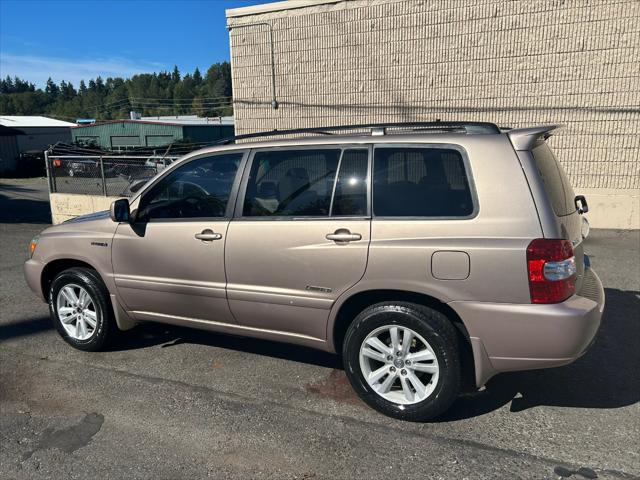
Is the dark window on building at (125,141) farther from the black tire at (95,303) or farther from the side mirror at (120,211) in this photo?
the side mirror at (120,211)

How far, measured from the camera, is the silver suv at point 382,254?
3.17 metres

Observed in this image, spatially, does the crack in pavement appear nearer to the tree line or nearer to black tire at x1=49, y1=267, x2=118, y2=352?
black tire at x1=49, y1=267, x2=118, y2=352

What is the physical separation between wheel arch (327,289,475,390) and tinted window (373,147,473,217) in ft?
1.73

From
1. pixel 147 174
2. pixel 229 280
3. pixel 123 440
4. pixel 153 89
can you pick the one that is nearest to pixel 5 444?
pixel 123 440

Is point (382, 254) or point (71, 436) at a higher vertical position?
point (382, 254)

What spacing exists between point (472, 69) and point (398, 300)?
8618 mm

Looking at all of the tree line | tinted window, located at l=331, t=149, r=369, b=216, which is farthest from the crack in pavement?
the tree line

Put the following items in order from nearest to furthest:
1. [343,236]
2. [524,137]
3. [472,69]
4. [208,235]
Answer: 1. [524,137]
2. [343,236]
3. [208,235]
4. [472,69]

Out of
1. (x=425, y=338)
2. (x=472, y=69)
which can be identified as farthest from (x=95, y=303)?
(x=472, y=69)

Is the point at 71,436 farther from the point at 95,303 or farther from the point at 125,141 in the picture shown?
the point at 125,141

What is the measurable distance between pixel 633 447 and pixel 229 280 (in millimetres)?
2822

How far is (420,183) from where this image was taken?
3490 millimetres

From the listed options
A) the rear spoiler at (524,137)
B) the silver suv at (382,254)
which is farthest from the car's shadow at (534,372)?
the rear spoiler at (524,137)

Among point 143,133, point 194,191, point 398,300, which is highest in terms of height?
point 143,133
